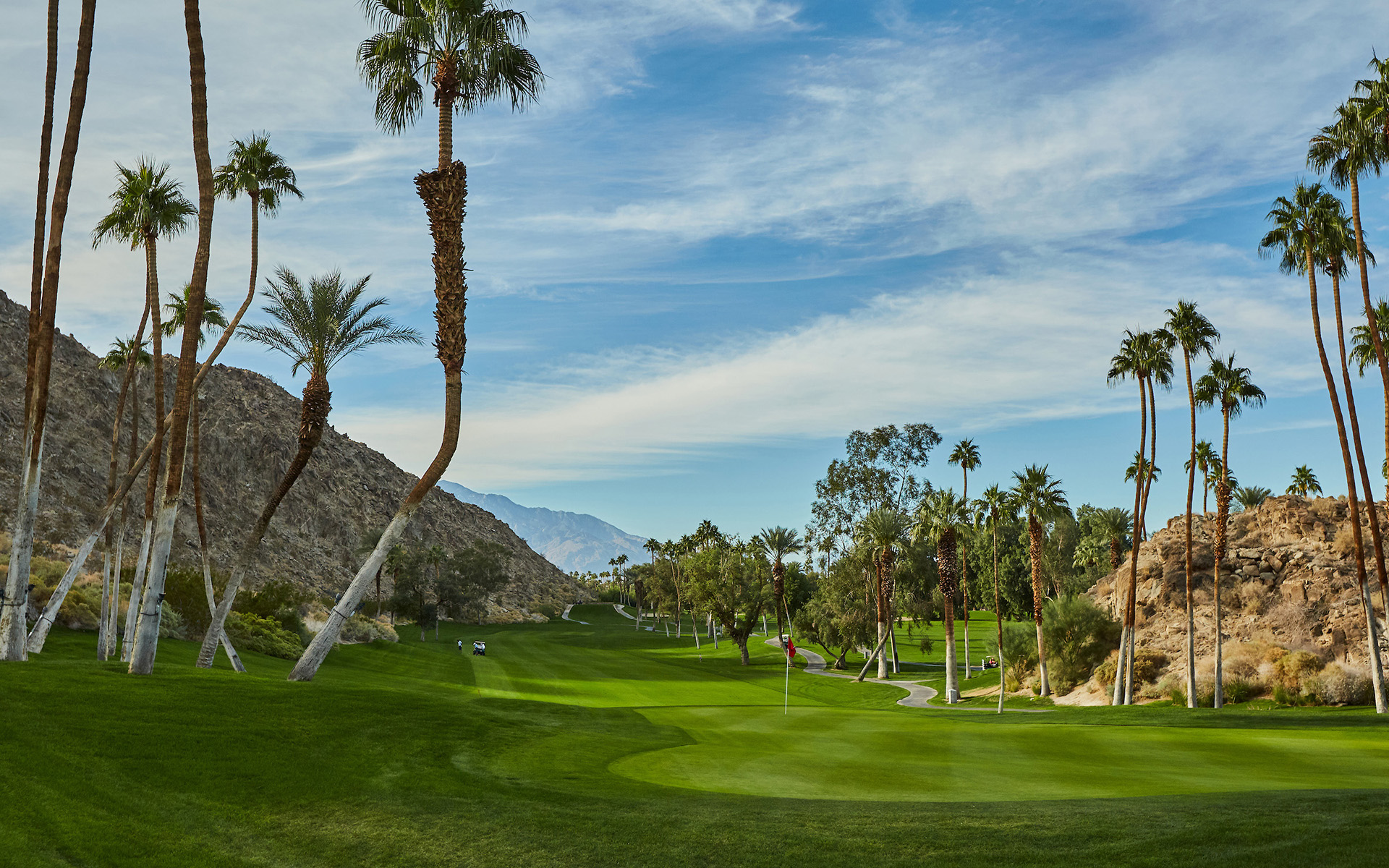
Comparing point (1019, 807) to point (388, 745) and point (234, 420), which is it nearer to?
point (388, 745)

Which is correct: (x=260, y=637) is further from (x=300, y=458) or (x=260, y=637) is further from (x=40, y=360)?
(x=40, y=360)

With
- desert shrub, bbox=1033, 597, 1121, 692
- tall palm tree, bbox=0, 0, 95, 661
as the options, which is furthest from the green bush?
desert shrub, bbox=1033, 597, 1121, 692

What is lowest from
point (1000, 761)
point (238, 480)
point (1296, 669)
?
point (1296, 669)

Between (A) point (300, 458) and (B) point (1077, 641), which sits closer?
(A) point (300, 458)

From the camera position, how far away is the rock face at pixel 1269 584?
45938 millimetres

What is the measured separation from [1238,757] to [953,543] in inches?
1535

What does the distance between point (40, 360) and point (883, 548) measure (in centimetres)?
5172

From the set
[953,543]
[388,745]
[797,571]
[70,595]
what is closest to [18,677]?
[388,745]

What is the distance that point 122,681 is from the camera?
17516mm

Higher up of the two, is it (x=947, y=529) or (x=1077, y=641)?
(x=947, y=529)

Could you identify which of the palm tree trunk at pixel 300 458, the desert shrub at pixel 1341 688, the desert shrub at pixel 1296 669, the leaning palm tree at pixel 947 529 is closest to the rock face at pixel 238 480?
the palm tree trunk at pixel 300 458

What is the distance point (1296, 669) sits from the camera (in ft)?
140

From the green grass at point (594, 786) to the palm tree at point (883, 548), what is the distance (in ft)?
116

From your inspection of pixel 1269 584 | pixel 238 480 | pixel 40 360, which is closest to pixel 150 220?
Answer: pixel 40 360
